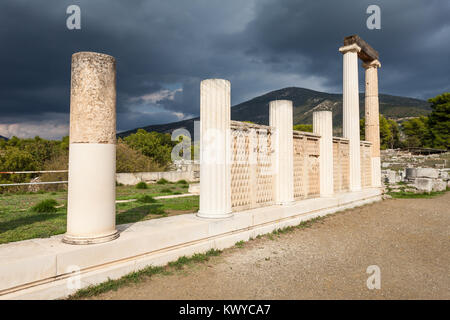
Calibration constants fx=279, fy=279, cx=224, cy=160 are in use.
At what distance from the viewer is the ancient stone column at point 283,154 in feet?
23.0

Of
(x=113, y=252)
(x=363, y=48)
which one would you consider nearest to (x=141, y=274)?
(x=113, y=252)

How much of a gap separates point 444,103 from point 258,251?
53638 mm

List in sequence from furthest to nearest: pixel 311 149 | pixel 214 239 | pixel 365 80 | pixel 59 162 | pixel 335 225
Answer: pixel 59 162 → pixel 365 80 → pixel 311 149 → pixel 335 225 → pixel 214 239

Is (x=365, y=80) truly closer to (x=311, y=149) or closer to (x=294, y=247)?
(x=311, y=149)

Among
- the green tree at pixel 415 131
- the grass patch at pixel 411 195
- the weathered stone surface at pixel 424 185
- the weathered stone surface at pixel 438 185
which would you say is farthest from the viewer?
the green tree at pixel 415 131

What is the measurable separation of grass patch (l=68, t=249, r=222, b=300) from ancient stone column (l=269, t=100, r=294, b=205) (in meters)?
2.74

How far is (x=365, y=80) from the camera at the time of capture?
13336mm

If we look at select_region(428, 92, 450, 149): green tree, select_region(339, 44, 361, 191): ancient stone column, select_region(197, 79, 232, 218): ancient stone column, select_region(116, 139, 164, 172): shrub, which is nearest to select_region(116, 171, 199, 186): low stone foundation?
select_region(116, 139, 164, 172): shrub

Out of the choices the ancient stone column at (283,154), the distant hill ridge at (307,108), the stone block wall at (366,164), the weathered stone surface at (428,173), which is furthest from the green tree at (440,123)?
the ancient stone column at (283,154)

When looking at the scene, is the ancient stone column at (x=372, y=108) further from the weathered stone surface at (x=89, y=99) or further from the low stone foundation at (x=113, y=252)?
the weathered stone surface at (x=89, y=99)

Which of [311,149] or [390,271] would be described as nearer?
[390,271]

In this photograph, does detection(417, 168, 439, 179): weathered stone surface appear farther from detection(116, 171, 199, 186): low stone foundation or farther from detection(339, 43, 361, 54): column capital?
detection(116, 171, 199, 186): low stone foundation

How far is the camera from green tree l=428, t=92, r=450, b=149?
143ft
